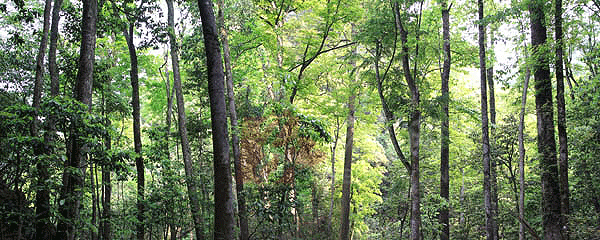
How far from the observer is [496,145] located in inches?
512

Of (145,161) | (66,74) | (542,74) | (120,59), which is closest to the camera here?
(66,74)

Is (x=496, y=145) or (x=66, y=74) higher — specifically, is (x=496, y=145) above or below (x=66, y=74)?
below

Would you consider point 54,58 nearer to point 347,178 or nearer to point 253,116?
point 253,116

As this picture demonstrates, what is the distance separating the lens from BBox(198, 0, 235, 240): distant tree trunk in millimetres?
5609

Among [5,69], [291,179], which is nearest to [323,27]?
[291,179]

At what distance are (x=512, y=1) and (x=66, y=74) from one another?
38.9 ft

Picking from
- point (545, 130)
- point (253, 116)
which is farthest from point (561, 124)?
point (253, 116)

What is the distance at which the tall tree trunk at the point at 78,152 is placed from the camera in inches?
226

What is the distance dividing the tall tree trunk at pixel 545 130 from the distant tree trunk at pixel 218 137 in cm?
754

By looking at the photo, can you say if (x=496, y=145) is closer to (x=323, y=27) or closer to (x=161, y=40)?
(x=323, y=27)

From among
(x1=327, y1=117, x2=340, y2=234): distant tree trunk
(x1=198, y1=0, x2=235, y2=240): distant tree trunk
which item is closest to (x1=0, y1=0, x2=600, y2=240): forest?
(x1=198, y1=0, x2=235, y2=240): distant tree trunk

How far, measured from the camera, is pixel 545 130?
360 inches

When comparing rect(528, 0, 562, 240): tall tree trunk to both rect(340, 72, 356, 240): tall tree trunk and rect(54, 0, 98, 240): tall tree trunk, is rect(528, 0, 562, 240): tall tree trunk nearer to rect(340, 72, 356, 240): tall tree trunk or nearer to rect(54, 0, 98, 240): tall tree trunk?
→ rect(340, 72, 356, 240): tall tree trunk

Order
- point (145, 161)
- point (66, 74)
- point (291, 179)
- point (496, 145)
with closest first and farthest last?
1. point (291, 179)
2. point (66, 74)
3. point (145, 161)
4. point (496, 145)
